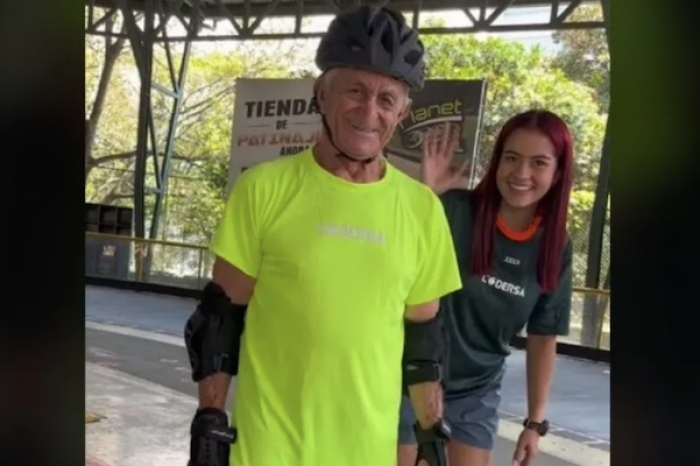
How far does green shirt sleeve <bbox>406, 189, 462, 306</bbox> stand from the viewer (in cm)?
166

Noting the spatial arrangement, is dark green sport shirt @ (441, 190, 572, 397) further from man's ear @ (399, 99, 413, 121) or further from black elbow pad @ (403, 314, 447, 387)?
man's ear @ (399, 99, 413, 121)

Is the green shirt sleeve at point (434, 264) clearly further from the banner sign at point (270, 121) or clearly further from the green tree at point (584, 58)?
the green tree at point (584, 58)

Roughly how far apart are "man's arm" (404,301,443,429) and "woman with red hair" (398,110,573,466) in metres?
0.30

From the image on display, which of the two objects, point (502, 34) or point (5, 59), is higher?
point (502, 34)

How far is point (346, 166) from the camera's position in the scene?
1623 mm

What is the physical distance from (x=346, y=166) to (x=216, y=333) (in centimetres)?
35

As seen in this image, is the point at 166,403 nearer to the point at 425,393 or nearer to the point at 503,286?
the point at 503,286

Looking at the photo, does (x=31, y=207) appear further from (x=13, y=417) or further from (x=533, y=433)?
(x=533, y=433)

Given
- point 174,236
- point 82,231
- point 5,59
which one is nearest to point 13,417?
point 82,231

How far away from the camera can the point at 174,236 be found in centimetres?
1477

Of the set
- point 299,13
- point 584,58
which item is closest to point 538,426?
point 584,58

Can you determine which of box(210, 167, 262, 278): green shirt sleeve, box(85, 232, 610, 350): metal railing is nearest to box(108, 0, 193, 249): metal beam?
box(85, 232, 610, 350): metal railing

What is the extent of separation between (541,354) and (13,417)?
3.99 ft

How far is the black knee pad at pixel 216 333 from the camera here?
1.61 m
